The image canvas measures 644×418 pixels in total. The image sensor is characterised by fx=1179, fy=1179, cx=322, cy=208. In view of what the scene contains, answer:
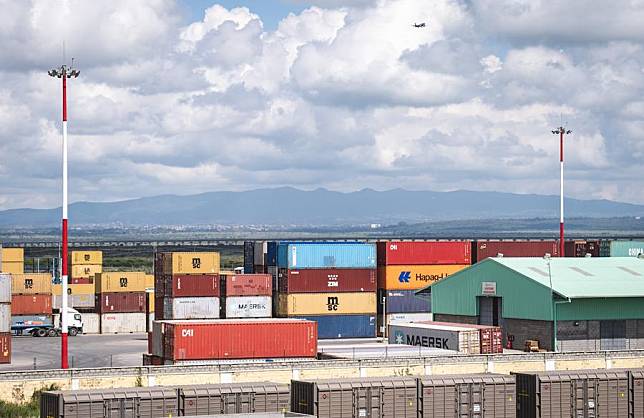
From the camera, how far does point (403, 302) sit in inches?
3430

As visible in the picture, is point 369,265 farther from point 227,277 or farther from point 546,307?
point 546,307

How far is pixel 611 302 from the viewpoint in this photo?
6994cm

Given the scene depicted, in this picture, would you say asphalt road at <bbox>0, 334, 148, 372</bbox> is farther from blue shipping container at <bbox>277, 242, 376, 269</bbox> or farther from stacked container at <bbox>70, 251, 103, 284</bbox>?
stacked container at <bbox>70, 251, 103, 284</bbox>

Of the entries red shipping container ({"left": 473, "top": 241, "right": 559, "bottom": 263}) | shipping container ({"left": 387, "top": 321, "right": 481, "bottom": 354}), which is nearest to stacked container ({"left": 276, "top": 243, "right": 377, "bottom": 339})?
red shipping container ({"left": 473, "top": 241, "right": 559, "bottom": 263})

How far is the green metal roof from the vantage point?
69.2 meters

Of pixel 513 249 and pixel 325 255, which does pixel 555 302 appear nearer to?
pixel 325 255

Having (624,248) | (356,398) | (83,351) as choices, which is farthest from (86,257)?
(356,398)

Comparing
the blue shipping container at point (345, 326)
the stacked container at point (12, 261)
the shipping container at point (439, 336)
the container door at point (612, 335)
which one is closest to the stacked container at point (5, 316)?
the shipping container at point (439, 336)

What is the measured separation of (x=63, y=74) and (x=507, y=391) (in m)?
26.0

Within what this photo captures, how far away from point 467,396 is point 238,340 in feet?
55.8

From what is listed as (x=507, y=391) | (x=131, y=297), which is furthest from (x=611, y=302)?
(x=131, y=297)

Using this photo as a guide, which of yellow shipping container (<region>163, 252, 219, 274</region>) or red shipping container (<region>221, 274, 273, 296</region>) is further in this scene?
yellow shipping container (<region>163, 252, 219, 274</region>)

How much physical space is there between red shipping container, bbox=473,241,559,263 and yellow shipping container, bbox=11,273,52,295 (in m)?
35.7

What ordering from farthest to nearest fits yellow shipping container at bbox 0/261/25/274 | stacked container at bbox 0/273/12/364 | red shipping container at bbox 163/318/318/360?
yellow shipping container at bbox 0/261/25/274 < stacked container at bbox 0/273/12/364 < red shipping container at bbox 163/318/318/360
